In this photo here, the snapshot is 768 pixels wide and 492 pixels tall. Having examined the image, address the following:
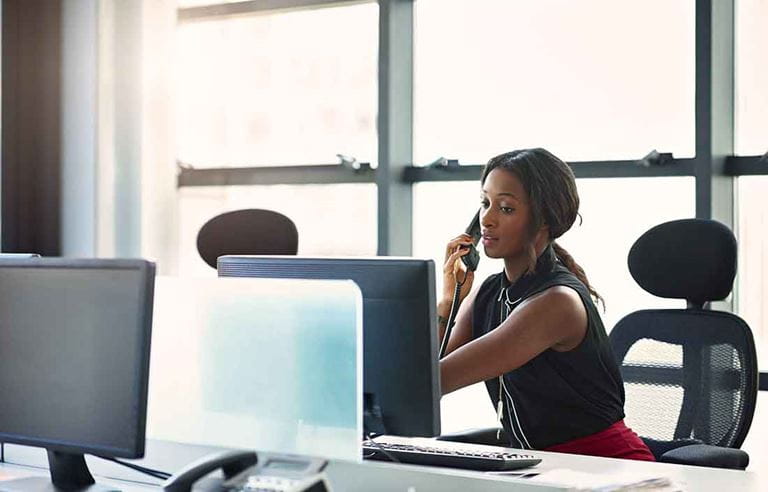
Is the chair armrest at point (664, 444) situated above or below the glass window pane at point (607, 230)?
below

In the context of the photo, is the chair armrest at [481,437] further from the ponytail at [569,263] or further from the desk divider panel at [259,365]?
the desk divider panel at [259,365]

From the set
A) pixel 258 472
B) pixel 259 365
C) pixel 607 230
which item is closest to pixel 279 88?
pixel 607 230

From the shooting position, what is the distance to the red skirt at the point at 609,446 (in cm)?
247

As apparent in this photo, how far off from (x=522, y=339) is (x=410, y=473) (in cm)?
82

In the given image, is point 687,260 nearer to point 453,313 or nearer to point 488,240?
point 488,240

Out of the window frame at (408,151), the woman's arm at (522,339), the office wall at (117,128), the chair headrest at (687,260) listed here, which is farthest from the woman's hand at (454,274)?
the office wall at (117,128)

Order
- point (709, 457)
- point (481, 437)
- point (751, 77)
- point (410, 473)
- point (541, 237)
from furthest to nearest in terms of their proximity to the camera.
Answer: point (751, 77)
point (541, 237)
point (481, 437)
point (709, 457)
point (410, 473)

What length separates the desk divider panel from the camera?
5.32 ft

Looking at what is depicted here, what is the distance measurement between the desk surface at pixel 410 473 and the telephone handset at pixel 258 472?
0.40 feet

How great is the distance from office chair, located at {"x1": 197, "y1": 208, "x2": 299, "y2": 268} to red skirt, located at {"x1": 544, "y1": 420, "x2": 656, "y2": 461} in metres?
1.09

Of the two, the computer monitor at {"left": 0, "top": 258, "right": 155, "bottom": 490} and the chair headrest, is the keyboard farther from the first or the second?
the chair headrest

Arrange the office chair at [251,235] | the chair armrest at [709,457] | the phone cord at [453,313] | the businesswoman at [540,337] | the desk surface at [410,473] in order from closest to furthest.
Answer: the desk surface at [410,473], the chair armrest at [709,457], the businesswoman at [540,337], the phone cord at [453,313], the office chair at [251,235]

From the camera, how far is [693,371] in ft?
9.12

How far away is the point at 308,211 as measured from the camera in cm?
440
